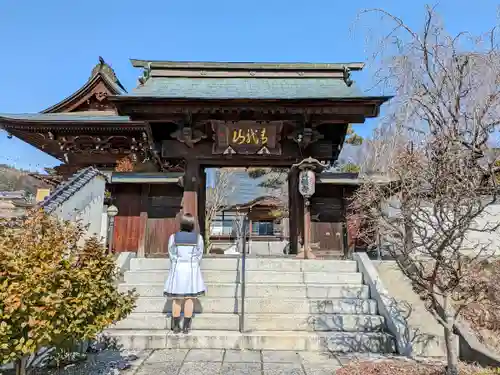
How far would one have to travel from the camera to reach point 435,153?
11.8ft

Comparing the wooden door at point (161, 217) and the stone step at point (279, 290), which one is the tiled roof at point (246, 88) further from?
the stone step at point (279, 290)

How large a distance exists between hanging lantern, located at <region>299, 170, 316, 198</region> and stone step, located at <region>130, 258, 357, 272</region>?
1.55 m

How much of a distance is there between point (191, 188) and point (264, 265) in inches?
101

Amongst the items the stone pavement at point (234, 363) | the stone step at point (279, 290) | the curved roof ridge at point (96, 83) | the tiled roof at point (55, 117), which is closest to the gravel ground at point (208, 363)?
the stone pavement at point (234, 363)

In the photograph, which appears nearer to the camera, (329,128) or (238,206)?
(329,128)

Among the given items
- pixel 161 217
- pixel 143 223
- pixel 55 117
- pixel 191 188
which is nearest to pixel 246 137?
pixel 191 188

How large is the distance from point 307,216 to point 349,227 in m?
1.21

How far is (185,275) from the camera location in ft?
15.1

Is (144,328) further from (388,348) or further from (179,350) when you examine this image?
(388,348)

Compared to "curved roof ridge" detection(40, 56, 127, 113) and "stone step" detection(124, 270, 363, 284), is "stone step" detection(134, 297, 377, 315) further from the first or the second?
"curved roof ridge" detection(40, 56, 127, 113)

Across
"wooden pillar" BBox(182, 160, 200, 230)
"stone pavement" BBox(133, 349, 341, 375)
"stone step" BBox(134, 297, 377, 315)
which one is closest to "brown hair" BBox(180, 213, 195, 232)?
"stone step" BBox(134, 297, 377, 315)

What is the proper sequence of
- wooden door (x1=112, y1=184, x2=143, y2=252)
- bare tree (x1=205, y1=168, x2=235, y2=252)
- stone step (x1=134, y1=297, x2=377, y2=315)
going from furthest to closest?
bare tree (x1=205, y1=168, x2=235, y2=252)
wooden door (x1=112, y1=184, x2=143, y2=252)
stone step (x1=134, y1=297, x2=377, y2=315)

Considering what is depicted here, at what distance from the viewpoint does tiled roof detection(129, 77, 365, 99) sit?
713cm

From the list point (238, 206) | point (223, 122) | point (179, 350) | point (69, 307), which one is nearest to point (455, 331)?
point (179, 350)
